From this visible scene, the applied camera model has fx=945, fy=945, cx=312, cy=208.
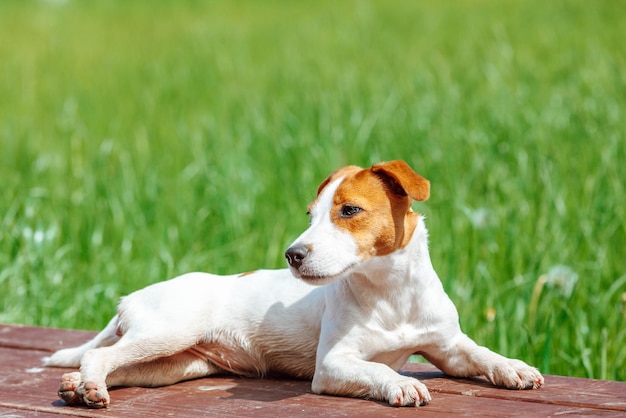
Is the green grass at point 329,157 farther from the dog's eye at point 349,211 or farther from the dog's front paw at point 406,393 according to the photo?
the dog's eye at point 349,211

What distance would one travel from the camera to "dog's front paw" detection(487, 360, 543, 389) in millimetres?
2682

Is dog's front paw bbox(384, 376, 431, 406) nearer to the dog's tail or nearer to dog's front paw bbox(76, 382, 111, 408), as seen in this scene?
dog's front paw bbox(76, 382, 111, 408)

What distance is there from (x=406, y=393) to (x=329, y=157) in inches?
118

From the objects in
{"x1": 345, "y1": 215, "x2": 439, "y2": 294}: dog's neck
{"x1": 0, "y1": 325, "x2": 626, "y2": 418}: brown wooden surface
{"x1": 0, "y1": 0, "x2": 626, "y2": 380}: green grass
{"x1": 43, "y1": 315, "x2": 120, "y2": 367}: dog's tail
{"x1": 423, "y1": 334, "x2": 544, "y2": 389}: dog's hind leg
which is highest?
{"x1": 0, "y1": 0, "x2": 626, "y2": 380}: green grass

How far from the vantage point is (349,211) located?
2.52 m

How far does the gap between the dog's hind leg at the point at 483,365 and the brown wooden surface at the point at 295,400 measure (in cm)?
3

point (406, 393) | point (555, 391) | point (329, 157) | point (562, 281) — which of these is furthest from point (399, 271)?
point (329, 157)

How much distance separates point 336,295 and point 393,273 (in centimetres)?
19

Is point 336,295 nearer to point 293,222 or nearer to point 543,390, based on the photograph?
point 543,390

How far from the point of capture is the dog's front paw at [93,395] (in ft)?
8.43

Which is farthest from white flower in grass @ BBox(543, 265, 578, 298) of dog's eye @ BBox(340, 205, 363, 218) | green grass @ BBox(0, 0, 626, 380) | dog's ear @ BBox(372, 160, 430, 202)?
dog's eye @ BBox(340, 205, 363, 218)

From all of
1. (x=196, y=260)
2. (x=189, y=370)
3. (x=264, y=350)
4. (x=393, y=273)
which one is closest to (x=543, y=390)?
(x=393, y=273)

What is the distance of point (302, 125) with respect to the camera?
605 centimetres

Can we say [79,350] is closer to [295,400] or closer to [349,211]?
[295,400]
